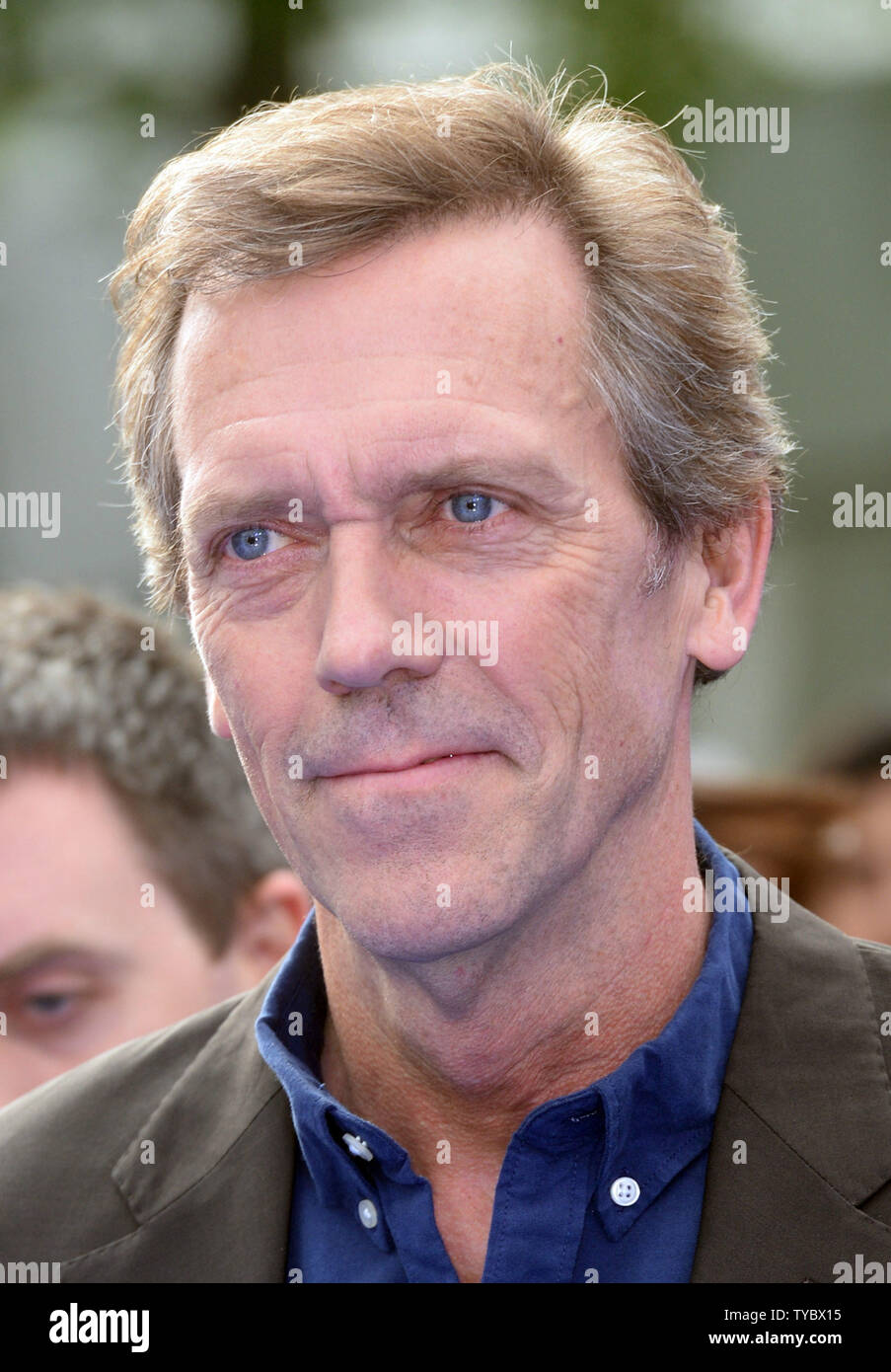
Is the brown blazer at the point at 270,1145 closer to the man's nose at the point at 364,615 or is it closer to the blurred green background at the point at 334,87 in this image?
the man's nose at the point at 364,615

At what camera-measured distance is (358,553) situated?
172 centimetres

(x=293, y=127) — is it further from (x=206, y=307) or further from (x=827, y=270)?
(x=827, y=270)

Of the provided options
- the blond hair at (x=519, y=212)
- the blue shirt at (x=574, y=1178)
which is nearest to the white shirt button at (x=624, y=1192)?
the blue shirt at (x=574, y=1178)

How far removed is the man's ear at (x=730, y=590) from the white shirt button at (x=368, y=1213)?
0.80 m

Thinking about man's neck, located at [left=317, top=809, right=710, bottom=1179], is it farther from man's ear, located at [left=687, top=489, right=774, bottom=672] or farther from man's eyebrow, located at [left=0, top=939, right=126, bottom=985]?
man's eyebrow, located at [left=0, top=939, right=126, bottom=985]

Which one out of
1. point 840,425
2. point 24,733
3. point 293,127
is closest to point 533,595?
point 293,127

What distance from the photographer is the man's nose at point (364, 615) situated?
167 cm

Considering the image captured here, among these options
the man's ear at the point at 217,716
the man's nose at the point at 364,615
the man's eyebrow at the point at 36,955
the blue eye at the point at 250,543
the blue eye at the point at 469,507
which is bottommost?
the man's eyebrow at the point at 36,955

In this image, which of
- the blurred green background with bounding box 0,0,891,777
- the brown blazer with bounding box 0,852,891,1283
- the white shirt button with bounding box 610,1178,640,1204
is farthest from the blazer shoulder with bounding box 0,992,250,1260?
the blurred green background with bounding box 0,0,891,777

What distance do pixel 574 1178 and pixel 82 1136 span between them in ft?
2.44

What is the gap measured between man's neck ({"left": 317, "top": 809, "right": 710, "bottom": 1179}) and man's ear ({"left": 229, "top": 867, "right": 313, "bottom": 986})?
1.04 meters

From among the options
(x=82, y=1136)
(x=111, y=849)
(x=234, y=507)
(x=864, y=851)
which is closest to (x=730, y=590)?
(x=234, y=507)

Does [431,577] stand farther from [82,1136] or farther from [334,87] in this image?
[334,87]

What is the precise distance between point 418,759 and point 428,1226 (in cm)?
56
